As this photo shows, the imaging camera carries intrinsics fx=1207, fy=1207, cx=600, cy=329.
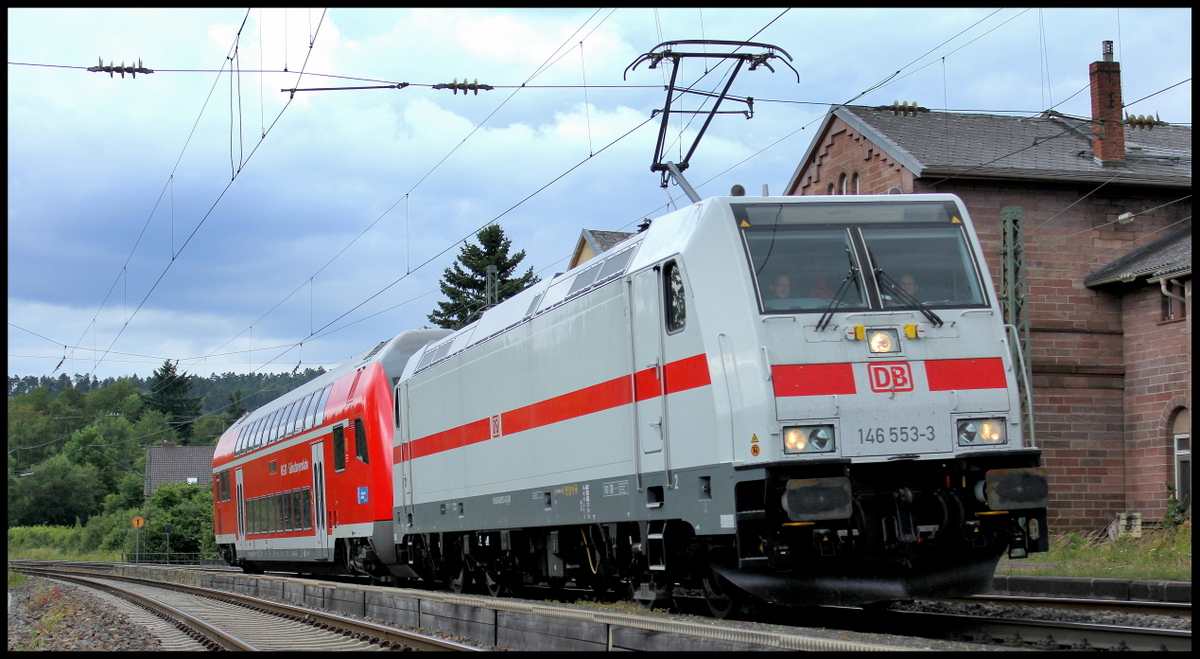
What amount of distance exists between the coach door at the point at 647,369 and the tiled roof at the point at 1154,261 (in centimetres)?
1702

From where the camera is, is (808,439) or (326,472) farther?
(326,472)

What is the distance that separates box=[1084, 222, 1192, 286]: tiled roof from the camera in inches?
968

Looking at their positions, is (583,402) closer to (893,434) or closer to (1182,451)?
(893,434)

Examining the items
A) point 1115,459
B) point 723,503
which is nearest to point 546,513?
point 723,503

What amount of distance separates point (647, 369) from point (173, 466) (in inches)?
3227

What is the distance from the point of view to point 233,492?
102ft

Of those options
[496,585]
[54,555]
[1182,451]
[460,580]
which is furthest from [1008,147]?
[54,555]

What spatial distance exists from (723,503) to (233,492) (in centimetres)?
2412

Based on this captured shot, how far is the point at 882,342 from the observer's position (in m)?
9.67

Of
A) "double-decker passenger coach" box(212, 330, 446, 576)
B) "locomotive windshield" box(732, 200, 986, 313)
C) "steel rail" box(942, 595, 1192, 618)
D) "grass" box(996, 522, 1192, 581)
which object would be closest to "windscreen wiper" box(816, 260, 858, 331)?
"locomotive windshield" box(732, 200, 986, 313)

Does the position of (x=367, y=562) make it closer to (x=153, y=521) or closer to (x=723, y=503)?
(x=723, y=503)

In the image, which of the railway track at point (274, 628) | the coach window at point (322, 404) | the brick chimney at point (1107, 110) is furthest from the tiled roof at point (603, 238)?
the railway track at point (274, 628)

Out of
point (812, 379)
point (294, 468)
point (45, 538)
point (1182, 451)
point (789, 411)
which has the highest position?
point (812, 379)

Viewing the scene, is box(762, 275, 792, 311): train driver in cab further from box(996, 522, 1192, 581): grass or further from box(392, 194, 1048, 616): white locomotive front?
box(996, 522, 1192, 581): grass
